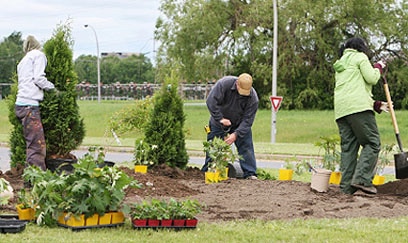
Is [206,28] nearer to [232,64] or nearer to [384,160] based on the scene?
[232,64]

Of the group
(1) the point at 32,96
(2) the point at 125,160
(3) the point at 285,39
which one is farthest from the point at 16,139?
(3) the point at 285,39

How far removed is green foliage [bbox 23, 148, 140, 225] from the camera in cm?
650

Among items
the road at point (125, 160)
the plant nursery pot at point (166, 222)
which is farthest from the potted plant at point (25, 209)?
the road at point (125, 160)

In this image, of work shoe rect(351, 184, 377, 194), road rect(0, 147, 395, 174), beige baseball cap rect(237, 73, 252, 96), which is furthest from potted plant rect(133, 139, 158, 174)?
road rect(0, 147, 395, 174)

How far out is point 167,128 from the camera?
36.6 feet

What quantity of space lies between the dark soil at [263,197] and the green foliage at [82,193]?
104cm

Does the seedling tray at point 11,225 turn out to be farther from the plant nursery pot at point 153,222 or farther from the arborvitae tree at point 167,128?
the arborvitae tree at point 167,128

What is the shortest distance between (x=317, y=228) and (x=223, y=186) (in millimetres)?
3108

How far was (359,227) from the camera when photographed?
265 inches

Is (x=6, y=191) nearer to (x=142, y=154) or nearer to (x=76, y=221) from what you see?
(x=76, y=221)

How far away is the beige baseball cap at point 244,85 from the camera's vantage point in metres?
10.6

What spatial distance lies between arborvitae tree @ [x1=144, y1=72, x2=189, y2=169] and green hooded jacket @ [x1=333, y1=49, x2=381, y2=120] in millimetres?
2833

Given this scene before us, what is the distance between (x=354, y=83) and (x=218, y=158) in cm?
214

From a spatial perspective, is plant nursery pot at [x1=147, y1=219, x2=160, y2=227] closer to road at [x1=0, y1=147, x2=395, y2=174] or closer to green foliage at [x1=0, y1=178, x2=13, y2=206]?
green foliage at [x1=0, y1=178, x2=13, y2=206]
